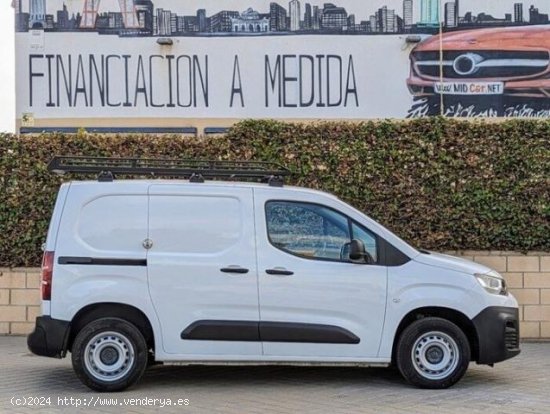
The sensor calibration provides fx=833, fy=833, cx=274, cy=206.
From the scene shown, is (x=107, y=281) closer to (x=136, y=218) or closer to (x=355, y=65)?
(x=136, y=218)

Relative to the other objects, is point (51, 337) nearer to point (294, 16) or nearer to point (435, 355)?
point (435, 355)

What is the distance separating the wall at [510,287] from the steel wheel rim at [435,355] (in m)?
3.08

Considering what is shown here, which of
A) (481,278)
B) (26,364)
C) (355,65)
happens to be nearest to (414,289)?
(481,278)

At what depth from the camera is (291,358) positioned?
25.5 feet

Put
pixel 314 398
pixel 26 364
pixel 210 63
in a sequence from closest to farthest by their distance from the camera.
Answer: pixel 314 398
pixel 26 364
pixel 210 63

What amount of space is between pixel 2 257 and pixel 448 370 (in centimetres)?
603

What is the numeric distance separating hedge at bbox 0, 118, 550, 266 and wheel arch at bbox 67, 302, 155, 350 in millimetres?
3346

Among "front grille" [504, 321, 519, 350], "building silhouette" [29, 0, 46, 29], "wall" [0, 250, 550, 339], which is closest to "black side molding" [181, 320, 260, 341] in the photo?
"front grille" [504, 321, 519, 350]

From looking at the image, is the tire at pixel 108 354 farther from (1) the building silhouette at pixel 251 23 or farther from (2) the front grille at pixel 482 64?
(2) the front grille at pixel 482 64

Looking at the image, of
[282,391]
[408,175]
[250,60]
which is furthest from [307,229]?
[250,60]

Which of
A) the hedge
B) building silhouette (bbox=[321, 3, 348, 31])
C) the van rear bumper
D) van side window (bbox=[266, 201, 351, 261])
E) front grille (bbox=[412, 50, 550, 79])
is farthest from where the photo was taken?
building silhouette (bbox=[321, 3, 348, 31])

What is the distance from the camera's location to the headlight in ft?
26.2

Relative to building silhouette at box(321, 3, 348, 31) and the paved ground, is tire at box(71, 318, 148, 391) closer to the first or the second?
the paved ground

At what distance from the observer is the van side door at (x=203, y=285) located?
25.2 ft
